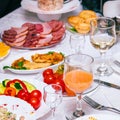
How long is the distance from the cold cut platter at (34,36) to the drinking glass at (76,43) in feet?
0.44

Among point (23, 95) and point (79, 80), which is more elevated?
point (79, 80)

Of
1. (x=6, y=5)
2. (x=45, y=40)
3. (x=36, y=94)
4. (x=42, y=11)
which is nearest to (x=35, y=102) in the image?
(x=36, y=94)

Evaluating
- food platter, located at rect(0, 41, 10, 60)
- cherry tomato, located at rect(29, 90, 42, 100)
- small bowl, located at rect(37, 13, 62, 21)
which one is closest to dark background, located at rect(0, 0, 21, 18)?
small bowl, located at rect(37, 13, 62, 21)

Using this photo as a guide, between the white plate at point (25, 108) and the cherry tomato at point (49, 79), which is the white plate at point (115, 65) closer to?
the cherry tomato at point (49, 79)

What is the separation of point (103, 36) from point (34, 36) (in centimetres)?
41

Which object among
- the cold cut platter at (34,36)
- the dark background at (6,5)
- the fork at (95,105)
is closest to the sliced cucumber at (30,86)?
the fork at (95,105)

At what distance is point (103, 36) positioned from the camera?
1321 mm

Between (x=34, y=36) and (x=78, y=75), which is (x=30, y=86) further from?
(x=34, y=36)

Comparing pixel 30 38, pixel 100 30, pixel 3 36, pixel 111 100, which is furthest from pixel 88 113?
pixel 3 36

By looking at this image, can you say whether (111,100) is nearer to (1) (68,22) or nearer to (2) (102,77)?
(2) (102,77)

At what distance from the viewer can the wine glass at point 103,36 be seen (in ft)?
4.25

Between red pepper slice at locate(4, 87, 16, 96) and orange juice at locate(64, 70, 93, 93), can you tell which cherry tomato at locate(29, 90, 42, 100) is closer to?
red pepper slice at locate(4, 87, 16, 96)

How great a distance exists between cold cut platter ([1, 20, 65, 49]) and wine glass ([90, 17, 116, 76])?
0.33 m

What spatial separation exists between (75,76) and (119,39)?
2.35 feet
